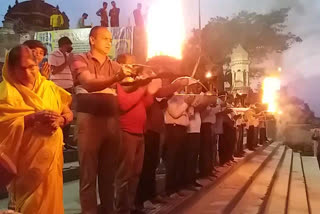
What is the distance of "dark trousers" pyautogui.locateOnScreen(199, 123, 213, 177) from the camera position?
26.3 feet

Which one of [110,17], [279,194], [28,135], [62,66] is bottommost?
[279,194]

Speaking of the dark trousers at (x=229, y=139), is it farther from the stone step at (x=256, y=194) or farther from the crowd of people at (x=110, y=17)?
the crowd of people at (x=110, y=17)

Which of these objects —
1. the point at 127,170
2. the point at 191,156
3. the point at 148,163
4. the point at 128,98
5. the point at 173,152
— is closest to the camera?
the point at 127,170

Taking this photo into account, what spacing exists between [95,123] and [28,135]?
69cm

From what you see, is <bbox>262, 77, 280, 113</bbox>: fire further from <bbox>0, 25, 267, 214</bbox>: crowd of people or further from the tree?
<bbox>0, 25, 267, 214</bbox>: crowd of people

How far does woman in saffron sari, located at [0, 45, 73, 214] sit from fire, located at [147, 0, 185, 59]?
1.34m

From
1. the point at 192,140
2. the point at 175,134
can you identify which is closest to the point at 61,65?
the point at 175,134

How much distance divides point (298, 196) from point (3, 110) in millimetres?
6679

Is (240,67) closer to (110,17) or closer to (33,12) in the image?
(33,12)

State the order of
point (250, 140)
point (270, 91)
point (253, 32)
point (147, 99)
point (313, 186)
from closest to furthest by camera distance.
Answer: point (147, 99), point (313, 186), point (250, 140), point (270, 91), point (253, 32)

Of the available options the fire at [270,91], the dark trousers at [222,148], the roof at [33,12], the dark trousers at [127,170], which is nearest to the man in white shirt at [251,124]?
the dark trousers at [222,148]

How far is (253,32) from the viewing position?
1203 inches

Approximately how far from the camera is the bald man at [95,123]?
3.64 m

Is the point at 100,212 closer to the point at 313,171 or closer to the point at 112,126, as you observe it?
Answer: the point at 112,126
